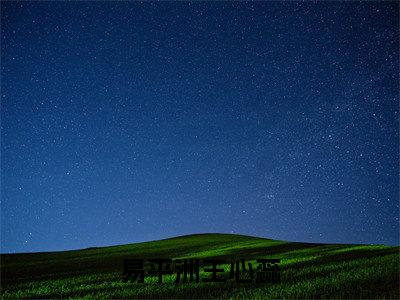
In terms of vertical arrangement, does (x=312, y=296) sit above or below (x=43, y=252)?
below

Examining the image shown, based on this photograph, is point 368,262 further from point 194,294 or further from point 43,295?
point 43,295

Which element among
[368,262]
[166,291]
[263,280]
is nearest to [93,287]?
[166,291]

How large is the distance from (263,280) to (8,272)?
76.7 feet

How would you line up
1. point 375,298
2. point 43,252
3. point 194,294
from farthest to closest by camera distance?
point 43,252, point 194,294, point 375,298

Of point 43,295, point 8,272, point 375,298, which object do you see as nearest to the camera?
point 375,298

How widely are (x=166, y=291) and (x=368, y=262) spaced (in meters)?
12.1

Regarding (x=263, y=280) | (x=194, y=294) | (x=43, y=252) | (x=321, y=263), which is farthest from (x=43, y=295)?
(x=43, y=252)

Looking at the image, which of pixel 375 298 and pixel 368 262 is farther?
pixel 368 262

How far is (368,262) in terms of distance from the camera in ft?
84.2

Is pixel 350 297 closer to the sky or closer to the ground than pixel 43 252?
closer to the ground

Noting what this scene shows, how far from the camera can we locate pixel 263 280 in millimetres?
21094

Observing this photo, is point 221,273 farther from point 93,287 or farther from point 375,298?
point 375,298

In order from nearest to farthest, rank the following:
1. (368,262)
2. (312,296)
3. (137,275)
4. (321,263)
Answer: (312,296) → (137,275) → (368,262) → (321,263)

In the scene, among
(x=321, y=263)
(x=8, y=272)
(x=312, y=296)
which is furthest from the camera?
(x=8, y=272)
